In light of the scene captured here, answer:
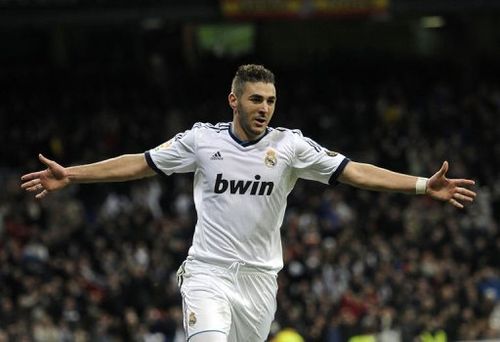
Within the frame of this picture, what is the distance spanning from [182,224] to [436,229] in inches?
181

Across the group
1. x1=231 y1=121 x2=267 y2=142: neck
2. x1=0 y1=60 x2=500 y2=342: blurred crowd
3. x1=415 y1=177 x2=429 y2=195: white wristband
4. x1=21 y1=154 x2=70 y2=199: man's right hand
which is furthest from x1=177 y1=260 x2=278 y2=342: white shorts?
x1=0 y1=60 x2=500 y2=342: blurred crowd

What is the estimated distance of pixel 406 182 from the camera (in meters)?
7.40

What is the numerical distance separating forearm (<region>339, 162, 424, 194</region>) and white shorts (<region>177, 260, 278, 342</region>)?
2.73 feet

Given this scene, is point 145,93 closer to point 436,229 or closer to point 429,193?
point 436,229

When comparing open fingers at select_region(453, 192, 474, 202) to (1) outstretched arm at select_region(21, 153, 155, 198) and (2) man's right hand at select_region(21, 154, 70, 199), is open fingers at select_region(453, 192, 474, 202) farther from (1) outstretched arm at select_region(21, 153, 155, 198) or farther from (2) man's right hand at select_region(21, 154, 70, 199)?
(2) man's right hand at select_region(21, 154, 70, 199)

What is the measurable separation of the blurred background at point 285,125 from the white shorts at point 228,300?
714 centimetres

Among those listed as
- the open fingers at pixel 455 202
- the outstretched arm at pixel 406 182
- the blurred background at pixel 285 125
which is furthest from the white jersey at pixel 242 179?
the blurred background at pixel 285 125

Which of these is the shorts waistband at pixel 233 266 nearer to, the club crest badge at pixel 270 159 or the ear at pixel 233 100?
the club crest badge at pixel 270 159

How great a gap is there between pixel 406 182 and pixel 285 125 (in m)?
17.6

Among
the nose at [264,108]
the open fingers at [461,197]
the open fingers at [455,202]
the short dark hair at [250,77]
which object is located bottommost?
the open fingers at [455,202]

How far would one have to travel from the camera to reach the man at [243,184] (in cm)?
740

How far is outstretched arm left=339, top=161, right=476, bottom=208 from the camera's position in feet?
24.0

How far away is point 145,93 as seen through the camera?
26.9 m

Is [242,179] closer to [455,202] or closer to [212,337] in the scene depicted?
[212,337]
